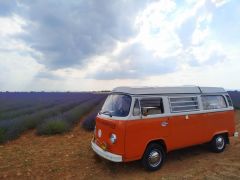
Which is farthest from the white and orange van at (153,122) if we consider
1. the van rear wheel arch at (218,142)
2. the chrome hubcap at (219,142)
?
the chrome hubcap at (219,142)

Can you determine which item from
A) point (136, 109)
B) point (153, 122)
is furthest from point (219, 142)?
point (136, 109)

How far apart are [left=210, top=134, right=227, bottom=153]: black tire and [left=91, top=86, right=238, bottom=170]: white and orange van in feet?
0.40

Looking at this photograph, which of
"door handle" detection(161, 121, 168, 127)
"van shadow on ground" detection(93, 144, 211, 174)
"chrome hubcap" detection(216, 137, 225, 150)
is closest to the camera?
"door handle" detection(161, 121, 168, 127)

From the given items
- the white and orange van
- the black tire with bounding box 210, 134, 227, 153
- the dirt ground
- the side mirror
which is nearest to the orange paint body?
the white and orange van

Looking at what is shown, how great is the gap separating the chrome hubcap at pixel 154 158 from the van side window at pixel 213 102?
215 cm

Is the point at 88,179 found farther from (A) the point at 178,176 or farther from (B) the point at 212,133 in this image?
(B) the point at 212,133

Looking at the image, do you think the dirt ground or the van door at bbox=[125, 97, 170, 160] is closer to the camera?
the van door at bbox=[125, 97, 170, 160]

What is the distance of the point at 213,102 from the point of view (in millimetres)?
7891

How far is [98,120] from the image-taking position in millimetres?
6785

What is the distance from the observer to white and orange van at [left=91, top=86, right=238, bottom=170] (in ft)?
19.2

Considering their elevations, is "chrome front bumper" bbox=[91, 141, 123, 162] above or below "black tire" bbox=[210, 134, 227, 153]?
above

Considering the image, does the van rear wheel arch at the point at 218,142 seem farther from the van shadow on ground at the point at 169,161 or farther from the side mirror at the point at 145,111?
the side mirror at the point at 145,111

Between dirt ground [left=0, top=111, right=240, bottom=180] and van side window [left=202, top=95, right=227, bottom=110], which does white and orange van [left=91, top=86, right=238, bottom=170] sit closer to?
van side window [left=202, top=95, right=227, bottom=110]

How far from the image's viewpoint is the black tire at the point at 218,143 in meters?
7.90
